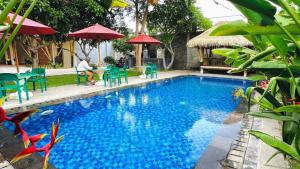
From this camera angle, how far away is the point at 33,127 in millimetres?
4715

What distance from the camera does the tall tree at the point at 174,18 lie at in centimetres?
1467

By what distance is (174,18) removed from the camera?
15.2 meters

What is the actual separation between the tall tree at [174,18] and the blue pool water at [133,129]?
8778mm

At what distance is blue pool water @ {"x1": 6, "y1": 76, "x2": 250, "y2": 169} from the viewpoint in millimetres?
3455

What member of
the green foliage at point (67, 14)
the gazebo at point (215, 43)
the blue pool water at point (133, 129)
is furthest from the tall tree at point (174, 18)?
the blue pool water at point (133, 129)

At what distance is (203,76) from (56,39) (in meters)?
9.66

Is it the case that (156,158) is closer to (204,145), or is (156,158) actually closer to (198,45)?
(204,145)

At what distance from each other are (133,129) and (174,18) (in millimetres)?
12223

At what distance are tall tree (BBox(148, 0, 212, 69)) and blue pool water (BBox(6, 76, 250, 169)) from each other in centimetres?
878

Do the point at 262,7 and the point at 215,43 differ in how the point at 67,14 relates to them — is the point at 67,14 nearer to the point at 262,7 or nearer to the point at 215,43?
the point at 215,43

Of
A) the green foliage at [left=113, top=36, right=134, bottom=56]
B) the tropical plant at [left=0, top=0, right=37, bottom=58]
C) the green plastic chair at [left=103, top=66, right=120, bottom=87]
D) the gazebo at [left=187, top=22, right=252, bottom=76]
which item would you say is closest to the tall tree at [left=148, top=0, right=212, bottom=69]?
the gazebo at [left=187, top=22, right=252, bottom=76]

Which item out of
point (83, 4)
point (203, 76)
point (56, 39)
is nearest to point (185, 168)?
point (83, 4)

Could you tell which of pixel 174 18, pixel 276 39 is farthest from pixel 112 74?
pixel 276 39

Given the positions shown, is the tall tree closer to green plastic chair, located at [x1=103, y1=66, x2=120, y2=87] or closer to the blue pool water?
green plastic chair, located at [x1=103, y1=66, x2=120, y2=87]
